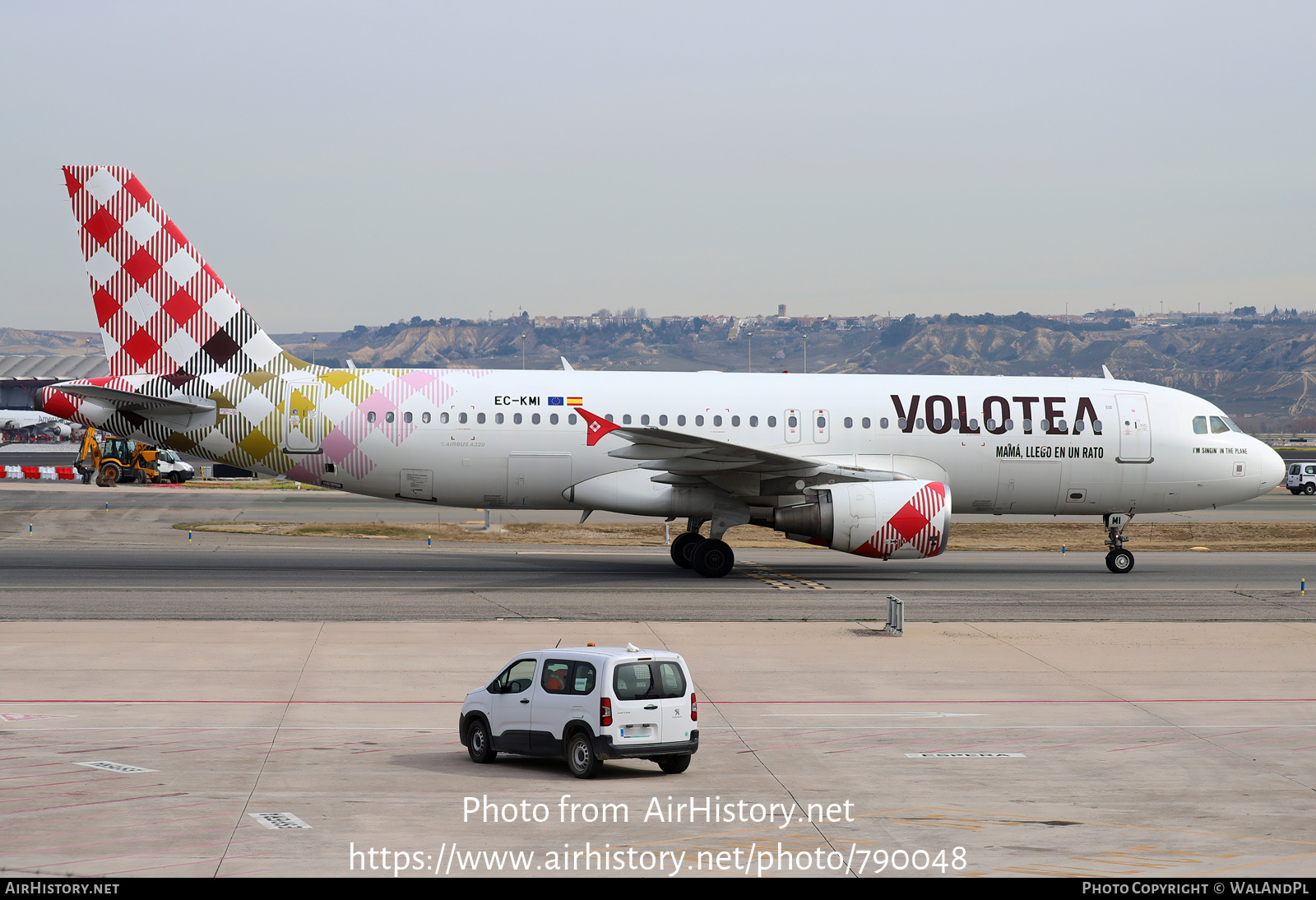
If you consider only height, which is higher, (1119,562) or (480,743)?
(480,743)

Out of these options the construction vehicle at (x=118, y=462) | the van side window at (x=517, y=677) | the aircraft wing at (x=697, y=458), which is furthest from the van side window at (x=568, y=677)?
the construction vehicle at (x=118, y=462)

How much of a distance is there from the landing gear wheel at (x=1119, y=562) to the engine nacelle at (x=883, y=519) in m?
6.69

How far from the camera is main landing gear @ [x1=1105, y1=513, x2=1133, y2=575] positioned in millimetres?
33906

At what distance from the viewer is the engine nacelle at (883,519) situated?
29.9m

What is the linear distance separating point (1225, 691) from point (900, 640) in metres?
5.88

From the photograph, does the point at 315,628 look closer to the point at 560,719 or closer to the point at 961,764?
the point at 560,719

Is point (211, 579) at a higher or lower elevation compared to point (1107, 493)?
lower

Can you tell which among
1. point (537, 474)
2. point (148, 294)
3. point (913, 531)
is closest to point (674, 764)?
point (913, 531)

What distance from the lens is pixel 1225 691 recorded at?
1828cm

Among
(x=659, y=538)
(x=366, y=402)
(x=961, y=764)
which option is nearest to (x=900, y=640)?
(x=961, y=764)

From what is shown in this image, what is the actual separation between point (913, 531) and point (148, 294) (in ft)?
69.3

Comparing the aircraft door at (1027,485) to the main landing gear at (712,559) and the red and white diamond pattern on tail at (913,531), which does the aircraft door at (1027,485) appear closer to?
the red and white diamond pattern on tail at (913,531)

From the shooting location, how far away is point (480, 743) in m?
13.7

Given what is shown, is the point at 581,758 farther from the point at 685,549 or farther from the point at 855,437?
the point at 855,437
